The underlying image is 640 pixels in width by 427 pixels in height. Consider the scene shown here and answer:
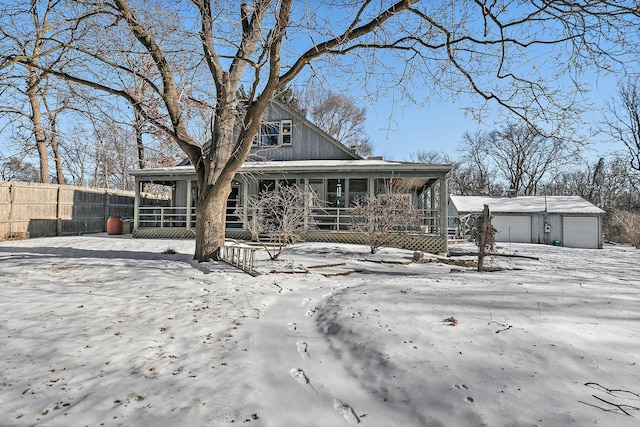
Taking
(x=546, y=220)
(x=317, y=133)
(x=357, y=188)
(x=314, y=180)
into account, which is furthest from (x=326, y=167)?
(x=546, y=220)

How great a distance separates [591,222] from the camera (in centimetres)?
2253

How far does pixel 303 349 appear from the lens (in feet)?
12.6

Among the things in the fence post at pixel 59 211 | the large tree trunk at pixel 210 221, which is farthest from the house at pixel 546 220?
the fence post at pixel 59 211

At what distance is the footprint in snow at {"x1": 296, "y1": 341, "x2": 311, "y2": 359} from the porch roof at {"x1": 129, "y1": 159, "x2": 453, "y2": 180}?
1077 centimetres

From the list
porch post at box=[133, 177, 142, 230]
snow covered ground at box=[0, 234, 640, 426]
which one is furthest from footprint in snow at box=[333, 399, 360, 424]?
porch post at box=[133, 177, 142, 230]

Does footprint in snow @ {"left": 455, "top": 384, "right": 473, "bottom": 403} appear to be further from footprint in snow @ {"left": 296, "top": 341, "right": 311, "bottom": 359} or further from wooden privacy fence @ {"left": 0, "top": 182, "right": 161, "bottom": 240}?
wooden privacy fence @ {"left": 0, "top": 182, "right": 161, "bottom": 240}

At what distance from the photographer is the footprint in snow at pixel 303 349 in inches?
144

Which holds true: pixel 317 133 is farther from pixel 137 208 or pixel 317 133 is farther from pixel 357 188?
pixel 137 208

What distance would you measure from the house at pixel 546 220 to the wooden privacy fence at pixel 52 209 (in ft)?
74.7

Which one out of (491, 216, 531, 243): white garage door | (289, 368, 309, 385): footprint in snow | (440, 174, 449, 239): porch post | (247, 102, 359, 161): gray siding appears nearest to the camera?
(289, 368, 309, 385): footprint in snow

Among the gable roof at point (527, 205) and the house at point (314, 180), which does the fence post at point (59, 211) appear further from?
the gable roof at point (527, 205)

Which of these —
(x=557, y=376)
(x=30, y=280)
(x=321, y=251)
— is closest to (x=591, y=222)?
(x=321, y=251)

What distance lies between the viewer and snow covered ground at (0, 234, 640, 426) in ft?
8.33

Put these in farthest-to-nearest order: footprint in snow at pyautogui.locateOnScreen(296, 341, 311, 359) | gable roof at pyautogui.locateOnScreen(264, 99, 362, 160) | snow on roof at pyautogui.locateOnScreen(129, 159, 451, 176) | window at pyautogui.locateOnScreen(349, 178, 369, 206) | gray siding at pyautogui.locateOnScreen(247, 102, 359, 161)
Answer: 1. gray siding at pyautogui.locateOnScreen(247, 102, 359, 161)
2. gable roof at pyautogui.locateOnScreen(264, 99, 362, 160)
3. window at pyautogui.locateOnScreen(349, 178, 369, 206)
4. snow on roof at pyautogui.locateOnScreen(129, 159, 451, 176)
5. footprint in snow at pyautogui.locateOnScreen(296, 341, 311, 359)
